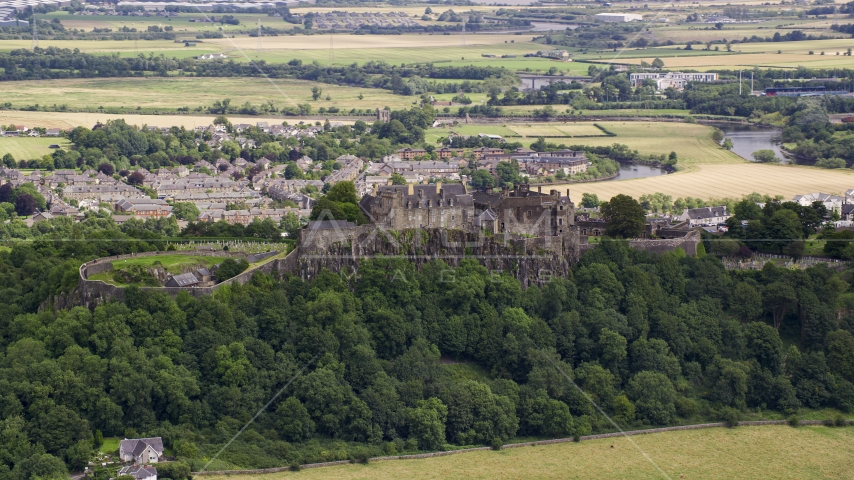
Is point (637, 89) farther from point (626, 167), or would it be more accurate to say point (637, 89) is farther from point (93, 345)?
point (93, 345)

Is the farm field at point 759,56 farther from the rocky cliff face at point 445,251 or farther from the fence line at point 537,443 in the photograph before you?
the fence line at point 537,443

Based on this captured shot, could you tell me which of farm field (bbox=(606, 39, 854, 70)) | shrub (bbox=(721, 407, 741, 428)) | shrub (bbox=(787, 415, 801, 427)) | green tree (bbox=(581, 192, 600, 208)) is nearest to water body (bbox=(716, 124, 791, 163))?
farm field (bbox=(606, 39, 854, 70))

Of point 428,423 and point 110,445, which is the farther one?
point 428,423

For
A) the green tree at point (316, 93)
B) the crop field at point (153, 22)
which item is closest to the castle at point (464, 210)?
the green tree at point (316, 93)

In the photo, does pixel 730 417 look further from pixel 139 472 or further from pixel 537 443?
pixel 139 472

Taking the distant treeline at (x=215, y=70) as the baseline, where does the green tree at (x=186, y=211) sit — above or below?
below

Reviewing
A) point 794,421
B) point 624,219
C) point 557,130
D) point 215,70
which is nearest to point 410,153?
point 557,130
